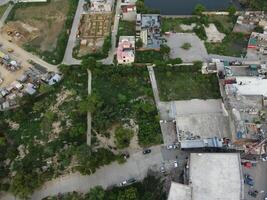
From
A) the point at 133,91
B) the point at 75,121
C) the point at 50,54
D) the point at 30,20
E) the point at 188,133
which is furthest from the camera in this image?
the point at 30,20

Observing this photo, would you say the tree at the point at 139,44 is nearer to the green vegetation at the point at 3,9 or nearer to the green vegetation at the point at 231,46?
the green vegetation at the point at 231,46

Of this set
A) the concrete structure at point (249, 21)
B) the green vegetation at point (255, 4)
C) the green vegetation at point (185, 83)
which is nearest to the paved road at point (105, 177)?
the green vegetation at point (185, 83)

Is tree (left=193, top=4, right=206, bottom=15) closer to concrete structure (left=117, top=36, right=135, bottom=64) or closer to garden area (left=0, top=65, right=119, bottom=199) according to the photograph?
Answer: concrete structure (left=117, top=36, right=135, bottom=64)

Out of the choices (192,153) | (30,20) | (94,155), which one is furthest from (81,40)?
(192,153)

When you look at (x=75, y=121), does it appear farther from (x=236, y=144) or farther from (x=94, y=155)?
(x=236, y=144)

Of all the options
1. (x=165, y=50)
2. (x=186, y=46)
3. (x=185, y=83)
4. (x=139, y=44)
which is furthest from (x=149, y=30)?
(x=185, y=83)

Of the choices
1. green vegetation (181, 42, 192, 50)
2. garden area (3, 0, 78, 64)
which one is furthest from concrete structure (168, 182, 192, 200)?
garden area (3, 0, 78, 64)
